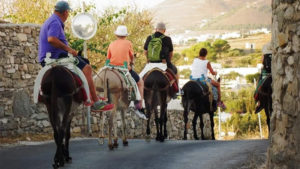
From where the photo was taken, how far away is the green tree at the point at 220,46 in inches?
5156

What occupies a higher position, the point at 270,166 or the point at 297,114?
the point at 297,114

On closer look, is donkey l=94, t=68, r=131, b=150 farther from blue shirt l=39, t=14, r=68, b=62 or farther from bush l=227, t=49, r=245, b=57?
bush l=227, t=49, r=245, b=57

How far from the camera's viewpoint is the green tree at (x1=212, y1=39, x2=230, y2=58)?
430 feet

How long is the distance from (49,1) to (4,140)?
14449mm

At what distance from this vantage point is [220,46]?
438ft

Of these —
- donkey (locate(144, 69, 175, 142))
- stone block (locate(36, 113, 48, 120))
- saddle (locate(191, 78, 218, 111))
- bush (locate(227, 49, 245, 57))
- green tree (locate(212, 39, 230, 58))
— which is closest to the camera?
donkey (locate(144, 69, 175, 142))

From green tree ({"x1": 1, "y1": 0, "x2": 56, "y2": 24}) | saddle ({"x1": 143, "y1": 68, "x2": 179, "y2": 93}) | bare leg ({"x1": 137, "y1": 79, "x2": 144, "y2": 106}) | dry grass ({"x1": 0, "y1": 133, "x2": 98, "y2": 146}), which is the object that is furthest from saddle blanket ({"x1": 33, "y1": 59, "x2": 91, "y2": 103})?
green tree ({"x1": 1, "y1": 0, "x2": 56, "y2": 24})

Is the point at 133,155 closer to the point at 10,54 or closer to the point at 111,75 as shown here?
the point at 111,75

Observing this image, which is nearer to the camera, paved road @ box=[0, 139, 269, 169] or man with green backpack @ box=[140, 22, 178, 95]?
paved road @ box=[0, 139, 269, 169]

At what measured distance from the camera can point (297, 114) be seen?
732cm

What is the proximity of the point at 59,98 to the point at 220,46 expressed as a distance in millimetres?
124717

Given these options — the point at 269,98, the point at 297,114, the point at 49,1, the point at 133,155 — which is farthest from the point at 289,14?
the point at 49,1

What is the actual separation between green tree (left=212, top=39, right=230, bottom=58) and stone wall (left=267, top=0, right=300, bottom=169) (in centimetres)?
12291

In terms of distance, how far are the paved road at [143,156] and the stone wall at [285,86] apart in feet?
6.92
